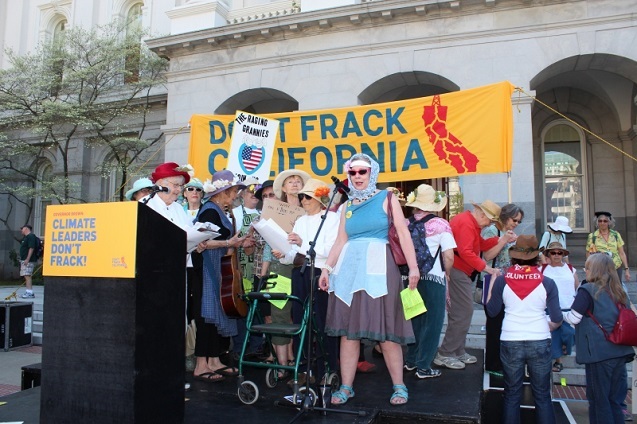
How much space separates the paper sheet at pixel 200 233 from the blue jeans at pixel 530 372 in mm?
2697

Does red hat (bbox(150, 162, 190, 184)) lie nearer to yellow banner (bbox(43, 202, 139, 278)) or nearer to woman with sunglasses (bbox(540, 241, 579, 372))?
yellow banner (bbox(43, 202, 139, 278))

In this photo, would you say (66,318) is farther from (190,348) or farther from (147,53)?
(147,53)

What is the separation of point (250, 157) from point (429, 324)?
360 centimetres

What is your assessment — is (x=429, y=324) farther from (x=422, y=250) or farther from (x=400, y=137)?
(x=400, y=137)

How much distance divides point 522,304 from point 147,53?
57.5ft

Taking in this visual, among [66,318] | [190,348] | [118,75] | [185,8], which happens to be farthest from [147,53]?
[66,318]

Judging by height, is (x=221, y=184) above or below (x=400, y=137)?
below

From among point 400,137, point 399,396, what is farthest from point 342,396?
point 400,137

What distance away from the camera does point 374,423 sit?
3.92 meters

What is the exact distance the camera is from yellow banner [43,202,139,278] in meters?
3.07

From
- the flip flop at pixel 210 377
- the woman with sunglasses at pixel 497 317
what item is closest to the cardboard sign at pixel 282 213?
the flip flop at pixel 210 377

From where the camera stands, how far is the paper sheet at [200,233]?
178 inches

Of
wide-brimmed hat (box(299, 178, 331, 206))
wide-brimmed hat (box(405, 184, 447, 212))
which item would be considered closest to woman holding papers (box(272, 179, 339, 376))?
wide-brimmed hat (box(299, 178, 331, 206))

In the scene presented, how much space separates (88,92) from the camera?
1941 cm
